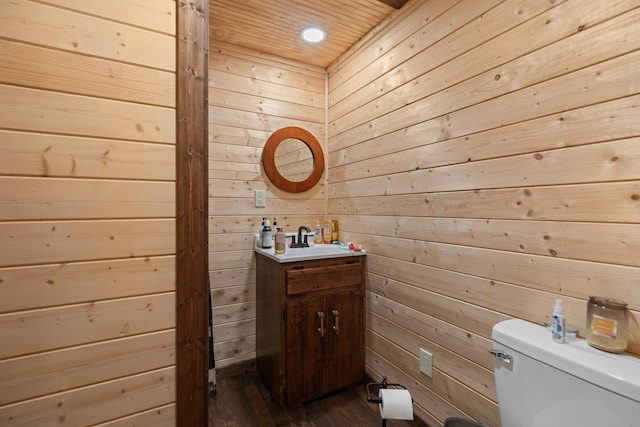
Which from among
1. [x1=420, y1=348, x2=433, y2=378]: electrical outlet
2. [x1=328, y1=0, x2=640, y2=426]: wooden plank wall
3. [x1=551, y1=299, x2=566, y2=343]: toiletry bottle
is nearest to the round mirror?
[x1=328, y1=0, x2=640, y2=426]: wooden plank wall

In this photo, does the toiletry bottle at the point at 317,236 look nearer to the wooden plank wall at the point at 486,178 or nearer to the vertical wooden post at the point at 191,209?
the wooden plank wall at the point at 486,178

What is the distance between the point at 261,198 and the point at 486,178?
1566 mm

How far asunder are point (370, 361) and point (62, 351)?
1.70 meters

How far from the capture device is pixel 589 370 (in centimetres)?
75

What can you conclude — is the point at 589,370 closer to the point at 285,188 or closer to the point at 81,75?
the point at 81,75

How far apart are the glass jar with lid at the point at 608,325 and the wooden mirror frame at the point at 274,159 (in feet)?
6.15

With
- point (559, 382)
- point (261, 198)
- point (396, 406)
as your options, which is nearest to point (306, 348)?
point (396, 406)

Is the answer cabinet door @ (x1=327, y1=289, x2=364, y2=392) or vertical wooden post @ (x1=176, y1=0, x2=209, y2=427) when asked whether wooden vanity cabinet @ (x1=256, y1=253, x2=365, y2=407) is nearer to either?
cabinet door @ (x1=327, y1=289, x2=364, y2=392)

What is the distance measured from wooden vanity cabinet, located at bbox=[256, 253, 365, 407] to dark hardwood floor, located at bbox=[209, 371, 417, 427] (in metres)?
0.06

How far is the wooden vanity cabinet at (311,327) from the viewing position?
5.61ft

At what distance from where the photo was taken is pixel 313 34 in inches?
78.9

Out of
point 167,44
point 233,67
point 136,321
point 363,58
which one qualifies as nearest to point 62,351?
point 136,321

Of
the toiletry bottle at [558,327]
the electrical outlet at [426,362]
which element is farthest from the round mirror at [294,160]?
the toiletry bottle at [558,327]

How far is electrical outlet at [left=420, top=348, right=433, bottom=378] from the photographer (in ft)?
4.90
